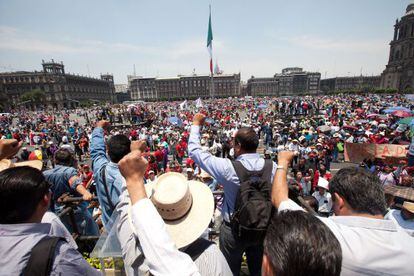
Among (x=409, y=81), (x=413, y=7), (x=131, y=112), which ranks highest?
(x=413, y=7)

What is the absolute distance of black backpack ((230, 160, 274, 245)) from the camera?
1.79 meters

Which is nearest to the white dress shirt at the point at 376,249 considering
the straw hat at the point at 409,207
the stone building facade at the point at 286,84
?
the straw hat at the point at 409,207

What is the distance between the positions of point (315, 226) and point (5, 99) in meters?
103

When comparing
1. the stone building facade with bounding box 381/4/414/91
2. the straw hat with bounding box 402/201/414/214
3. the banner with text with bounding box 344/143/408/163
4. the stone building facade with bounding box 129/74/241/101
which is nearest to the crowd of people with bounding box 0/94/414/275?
the straw hat with bounding box 402/201/414/214

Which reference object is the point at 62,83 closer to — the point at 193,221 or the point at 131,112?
the point at 131,112

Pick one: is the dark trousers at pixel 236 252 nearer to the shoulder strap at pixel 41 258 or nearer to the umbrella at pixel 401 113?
the shoulder strap at pixel 41 258

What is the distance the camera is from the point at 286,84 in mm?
148000

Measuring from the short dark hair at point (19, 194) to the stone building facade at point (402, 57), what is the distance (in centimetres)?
9961

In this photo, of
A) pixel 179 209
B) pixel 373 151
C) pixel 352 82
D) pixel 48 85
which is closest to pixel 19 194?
pixel 179 209

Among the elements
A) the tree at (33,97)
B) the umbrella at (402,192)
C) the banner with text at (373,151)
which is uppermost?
the tree at (33,97)

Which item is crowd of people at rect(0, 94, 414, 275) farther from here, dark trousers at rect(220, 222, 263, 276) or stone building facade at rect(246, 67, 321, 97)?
stone building facade at rect(246, 67, 321, 97)

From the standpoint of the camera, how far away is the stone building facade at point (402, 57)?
7775cm

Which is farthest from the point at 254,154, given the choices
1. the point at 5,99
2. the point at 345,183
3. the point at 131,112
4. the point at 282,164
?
the point at 5,99

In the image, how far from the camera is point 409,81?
77125 mm
